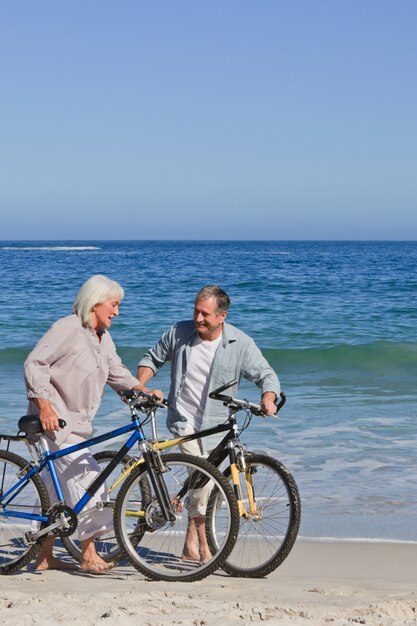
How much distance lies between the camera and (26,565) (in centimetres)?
501

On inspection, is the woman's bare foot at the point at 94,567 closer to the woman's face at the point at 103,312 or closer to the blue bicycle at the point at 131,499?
the blue bicycle at the point at 131,499

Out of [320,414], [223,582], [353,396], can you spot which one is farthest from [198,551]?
[353,396]

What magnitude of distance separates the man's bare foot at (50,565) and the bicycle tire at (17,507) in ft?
0.40

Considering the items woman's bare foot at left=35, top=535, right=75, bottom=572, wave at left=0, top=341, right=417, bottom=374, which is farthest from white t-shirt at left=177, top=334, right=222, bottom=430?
wave at left=0, top=341, right=417, bottom=374

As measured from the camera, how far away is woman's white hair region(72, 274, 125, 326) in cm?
461

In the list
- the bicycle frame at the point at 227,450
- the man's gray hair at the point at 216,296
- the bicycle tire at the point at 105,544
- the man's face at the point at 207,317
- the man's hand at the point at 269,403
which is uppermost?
the man's gray hair at the point at 216,296

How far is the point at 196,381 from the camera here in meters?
5.01

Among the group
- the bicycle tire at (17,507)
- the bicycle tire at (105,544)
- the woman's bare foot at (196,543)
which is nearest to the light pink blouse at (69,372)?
the bicycle tire at (17,507)

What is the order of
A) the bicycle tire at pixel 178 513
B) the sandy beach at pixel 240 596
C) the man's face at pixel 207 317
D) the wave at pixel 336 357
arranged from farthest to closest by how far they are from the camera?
the wave at pixel 336 357 → the man's face at pixel 207 317 → the bicycle tire at pixel 178 513 → the sandy beach at pixel 240 596

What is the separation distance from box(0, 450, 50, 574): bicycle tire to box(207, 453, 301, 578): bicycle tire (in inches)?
34.1

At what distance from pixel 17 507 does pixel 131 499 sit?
0.61 m

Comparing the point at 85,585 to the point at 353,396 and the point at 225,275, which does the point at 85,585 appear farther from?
the point at 225,275

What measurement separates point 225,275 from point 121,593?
3718 cm

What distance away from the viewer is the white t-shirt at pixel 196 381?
500cm
